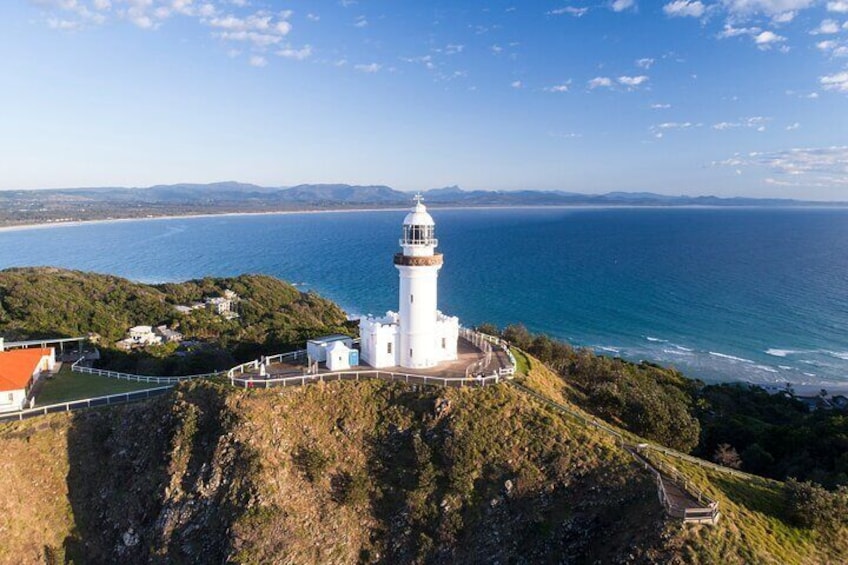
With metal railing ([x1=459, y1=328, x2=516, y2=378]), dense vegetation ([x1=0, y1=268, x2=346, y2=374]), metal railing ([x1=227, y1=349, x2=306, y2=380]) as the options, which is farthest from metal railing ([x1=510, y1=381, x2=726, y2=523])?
dense vegetation ([x1=0, y1=268, x2=346, y2=374])

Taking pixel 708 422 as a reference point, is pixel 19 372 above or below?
above

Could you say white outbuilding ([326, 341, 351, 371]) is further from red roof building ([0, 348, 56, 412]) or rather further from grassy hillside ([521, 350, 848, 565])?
grassy hillside ([521, 350, 848, 565])

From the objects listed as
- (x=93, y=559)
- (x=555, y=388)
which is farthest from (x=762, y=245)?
(x=93, y=559)

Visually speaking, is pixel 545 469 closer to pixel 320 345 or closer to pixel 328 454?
pixel 328 454

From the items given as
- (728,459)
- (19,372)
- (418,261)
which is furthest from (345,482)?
(728,459)

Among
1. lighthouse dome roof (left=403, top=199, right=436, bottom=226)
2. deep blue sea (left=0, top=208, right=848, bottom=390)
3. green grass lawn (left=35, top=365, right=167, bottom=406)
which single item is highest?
lighthouse dome roof (left=403, top=199, right=436, bottom=226)

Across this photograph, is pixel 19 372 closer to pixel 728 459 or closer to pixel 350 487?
pixel 350 487
